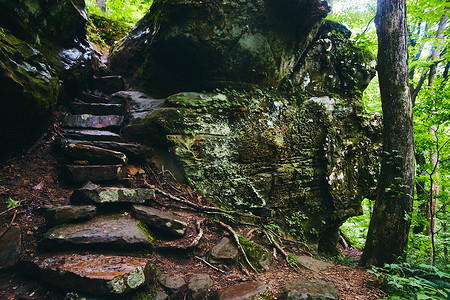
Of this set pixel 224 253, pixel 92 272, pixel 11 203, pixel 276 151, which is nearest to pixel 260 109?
pixel 276 151

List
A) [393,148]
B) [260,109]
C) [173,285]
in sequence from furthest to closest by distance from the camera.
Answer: [260,109], [393,148], [173,285]

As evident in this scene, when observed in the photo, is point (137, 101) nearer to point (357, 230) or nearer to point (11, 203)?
point (11, 203)

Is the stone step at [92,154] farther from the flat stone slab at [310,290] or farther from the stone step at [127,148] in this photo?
the flat stone slab at [310,290]

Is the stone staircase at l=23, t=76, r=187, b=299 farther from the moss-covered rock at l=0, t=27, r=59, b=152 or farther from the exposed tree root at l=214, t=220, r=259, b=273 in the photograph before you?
the exposed tree root at l=214, t=220, r=259, b=273

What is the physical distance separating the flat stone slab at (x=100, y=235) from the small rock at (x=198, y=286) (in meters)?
0.82

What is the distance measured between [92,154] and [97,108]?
1931 millimetres

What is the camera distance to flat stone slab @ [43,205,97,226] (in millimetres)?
2947

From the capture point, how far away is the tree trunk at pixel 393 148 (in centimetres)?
411

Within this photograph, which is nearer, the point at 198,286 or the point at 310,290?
the point at 198,286

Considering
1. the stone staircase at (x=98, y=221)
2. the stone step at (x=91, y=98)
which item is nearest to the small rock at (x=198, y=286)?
the stone staircase at (x=98, y=221)

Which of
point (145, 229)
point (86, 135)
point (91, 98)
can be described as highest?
point (91, 98)

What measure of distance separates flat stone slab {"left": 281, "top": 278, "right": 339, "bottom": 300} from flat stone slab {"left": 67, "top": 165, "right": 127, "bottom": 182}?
3401mm

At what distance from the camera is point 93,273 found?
93.6 inches

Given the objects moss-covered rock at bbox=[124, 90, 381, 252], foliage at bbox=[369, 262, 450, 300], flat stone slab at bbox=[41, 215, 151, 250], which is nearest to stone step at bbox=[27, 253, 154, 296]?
flat stone slab at bbox=[41, 215, 151, 250]
